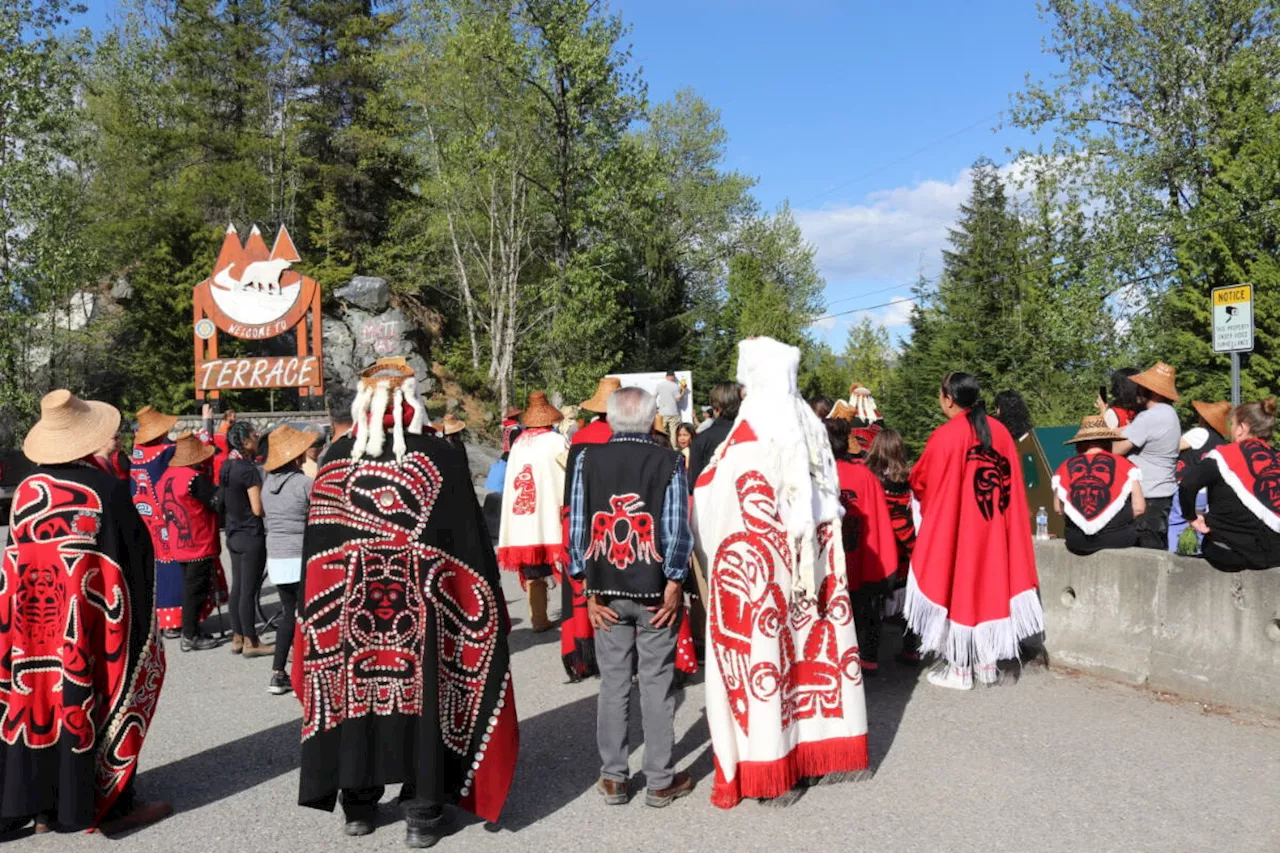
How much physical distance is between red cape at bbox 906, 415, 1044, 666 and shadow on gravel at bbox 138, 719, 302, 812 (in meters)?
3.99

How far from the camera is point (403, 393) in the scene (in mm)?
4223

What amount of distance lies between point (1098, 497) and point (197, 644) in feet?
23.7

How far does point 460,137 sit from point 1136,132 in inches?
736

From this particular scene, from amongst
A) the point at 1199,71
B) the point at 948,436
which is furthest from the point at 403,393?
the point at 1199,71

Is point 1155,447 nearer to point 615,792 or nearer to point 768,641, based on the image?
point 768,641

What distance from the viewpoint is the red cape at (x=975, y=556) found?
618 cm

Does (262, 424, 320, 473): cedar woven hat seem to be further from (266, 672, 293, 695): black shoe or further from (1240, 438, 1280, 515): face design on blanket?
(1240, 438, 1280, 515): face design on blanket

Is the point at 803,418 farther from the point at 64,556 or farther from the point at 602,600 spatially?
the point at 64,556

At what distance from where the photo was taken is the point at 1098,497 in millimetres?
6504

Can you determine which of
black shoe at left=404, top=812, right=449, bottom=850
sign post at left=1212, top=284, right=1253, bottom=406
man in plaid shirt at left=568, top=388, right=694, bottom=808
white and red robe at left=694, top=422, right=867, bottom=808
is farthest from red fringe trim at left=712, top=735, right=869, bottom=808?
sign post at left=1212, top=284, right=1253, bottom=406

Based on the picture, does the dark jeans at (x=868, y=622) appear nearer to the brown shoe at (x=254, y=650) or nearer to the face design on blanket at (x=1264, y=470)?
the face design on blanket at (x=1264, y=470)

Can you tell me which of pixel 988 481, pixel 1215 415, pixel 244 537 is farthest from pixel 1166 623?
pixel 244 537

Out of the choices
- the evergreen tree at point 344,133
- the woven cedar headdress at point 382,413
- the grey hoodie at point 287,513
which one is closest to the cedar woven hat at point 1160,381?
the woven cedar headdress at point 382,413

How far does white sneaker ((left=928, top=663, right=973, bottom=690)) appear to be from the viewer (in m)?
6.31
